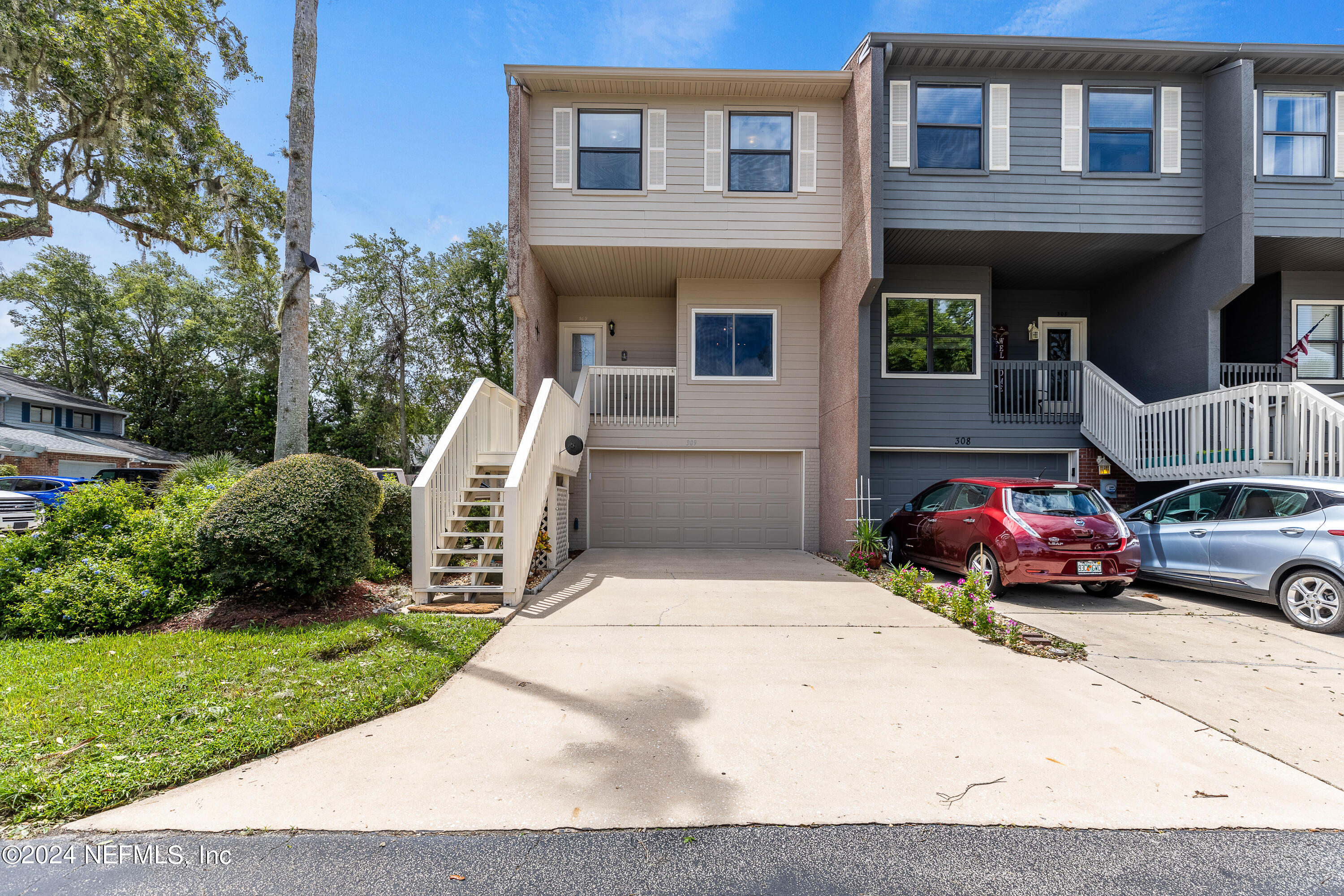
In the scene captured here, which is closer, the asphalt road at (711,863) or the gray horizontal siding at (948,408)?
the asphalt road at (711,863)

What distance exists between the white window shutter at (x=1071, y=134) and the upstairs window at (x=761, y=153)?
15.1ft

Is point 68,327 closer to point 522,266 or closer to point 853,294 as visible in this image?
point 522,266

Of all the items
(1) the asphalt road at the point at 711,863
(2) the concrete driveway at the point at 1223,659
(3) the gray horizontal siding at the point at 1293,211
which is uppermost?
(3) the gray horizontal siding at the point at 1293,211

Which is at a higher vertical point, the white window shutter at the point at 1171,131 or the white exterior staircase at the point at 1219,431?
the white window shutter at the point at 1171,131

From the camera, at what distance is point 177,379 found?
24.0 meters

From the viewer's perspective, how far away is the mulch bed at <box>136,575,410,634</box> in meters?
5.38

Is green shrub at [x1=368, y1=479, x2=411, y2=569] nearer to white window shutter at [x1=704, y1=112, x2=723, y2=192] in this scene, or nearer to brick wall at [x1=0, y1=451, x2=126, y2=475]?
white window shutter at [x1=704, y1=112, x2=723, y2=192]

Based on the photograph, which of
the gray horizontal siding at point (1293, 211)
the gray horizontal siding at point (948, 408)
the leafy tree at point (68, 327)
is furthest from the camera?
the leafy tree at point (68, 327)

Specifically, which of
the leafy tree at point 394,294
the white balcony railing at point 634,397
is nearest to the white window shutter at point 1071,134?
the white balcony railing at point 634,397

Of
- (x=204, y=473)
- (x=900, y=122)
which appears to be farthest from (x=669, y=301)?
(x=204, y=473)

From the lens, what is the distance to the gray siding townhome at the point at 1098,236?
938cm

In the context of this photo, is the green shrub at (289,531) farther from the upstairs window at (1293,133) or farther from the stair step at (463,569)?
the upstairs window at (1293,133)

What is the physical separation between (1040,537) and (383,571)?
7.80 m

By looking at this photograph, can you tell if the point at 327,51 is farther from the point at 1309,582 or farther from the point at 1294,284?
the point at 1294,284
